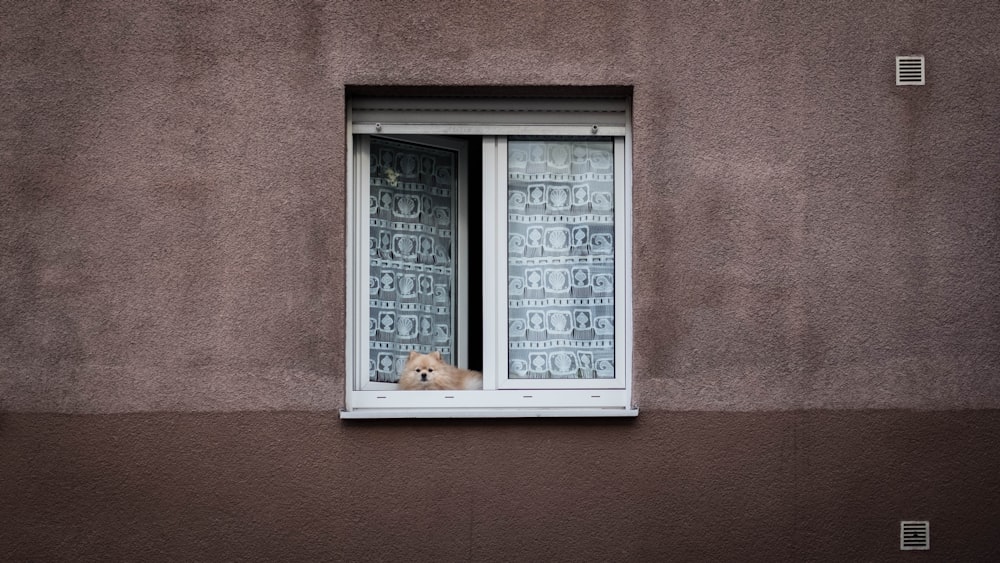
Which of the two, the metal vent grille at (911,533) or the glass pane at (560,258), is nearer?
the metal vent grille at (911,533)

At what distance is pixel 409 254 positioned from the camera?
27.5 ft

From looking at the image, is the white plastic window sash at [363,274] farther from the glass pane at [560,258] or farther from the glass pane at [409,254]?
the glass pane at [560,258]

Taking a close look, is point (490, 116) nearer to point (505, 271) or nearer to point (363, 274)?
point (505, 271)

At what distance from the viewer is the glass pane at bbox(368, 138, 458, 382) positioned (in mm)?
8273

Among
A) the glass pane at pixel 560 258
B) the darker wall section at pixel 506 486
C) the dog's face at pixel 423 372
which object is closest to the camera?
the darker wall section at pixel 506 486

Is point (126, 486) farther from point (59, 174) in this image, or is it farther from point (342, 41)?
point (342, 41)

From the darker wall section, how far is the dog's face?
352 millimetres

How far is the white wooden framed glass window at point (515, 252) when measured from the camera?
26.8ft

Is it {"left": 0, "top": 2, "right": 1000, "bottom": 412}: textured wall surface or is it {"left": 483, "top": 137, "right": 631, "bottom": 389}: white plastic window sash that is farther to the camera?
{"left": 483, "top": 137, "right": 631, "bottom": 389}: white plastic window sash

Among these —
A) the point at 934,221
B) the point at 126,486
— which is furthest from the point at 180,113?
the point at 934,221

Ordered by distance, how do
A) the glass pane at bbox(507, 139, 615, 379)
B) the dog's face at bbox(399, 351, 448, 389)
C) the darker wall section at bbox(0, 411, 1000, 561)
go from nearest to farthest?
the darker wall section at bbox(0, 411, 1000, 561) < the dog's face at bbox(399, 351, 448, 389) < the glass pane at bbox(507, 139, 615, 379)

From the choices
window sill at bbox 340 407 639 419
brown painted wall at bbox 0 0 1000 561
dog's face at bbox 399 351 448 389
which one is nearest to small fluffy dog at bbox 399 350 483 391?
dog's face at bbox 399 351 448 389

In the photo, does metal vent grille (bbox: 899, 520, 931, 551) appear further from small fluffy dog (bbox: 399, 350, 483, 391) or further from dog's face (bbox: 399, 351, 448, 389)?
dog's face (bbox: 399, 351, 448, 389)

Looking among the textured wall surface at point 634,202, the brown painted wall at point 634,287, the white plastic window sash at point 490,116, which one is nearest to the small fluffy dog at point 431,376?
the brown painted wall at point 634,287
